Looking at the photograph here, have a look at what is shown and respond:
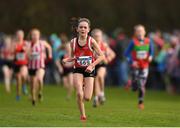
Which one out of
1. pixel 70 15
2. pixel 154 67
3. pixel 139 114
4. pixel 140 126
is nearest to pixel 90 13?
pixel 70 15

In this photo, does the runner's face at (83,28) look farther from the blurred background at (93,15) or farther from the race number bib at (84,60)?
the blurred background at (93,15)

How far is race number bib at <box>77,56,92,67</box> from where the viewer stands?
2233 cm

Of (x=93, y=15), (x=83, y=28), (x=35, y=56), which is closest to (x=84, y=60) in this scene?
(x=83, y=28)

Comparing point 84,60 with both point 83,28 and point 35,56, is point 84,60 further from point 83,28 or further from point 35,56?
point 35,56

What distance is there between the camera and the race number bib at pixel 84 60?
22328 mm

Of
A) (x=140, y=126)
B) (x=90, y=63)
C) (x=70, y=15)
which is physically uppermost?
(x=70, y=15)

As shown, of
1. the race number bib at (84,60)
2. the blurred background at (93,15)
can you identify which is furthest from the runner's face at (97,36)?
the blurred background at (93,15)

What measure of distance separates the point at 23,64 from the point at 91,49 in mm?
11765

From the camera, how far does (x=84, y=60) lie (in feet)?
73.4

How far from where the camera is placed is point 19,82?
33531mm

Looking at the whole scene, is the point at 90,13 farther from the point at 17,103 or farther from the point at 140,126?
the point at 140,126

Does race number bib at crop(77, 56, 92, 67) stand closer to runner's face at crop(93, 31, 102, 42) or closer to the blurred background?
runner's face at crop(93, 31, 102, 42)

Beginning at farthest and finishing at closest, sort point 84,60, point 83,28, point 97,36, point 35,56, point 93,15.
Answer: point 93,15 → point 97,36 → point 35,56 → point 84,60 → point 83,28

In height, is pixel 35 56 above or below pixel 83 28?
below
